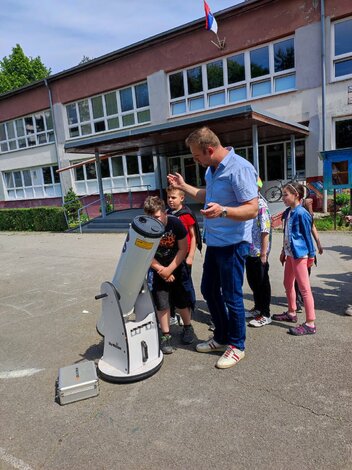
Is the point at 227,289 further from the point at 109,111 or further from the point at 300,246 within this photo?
the point at 109,111

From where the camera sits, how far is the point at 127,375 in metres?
2.82

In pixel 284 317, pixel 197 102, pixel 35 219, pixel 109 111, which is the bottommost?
pixel 284 317

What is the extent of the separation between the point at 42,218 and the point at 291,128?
10247 mm

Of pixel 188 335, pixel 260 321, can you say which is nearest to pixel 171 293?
pixel 188 335

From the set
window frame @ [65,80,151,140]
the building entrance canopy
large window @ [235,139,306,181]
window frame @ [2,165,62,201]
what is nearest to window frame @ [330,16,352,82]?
the building entrance canopy


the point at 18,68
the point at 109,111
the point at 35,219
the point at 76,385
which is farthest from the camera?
the point at 18,68

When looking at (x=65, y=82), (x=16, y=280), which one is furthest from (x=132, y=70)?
(x=16, y=280)

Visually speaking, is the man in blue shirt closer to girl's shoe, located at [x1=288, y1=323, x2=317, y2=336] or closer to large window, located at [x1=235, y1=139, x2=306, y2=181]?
girl's shoe, located at [x1=288, y1=323, x2=317, y2=336]

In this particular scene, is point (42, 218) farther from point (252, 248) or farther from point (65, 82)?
point (252, 248)

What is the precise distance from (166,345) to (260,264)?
134 centimetres

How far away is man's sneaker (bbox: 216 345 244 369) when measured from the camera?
2982mm

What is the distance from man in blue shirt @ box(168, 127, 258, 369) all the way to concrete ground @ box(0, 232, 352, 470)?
36 cm

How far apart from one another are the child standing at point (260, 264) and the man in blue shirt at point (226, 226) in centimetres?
75

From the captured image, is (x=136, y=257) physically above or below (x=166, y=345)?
above
